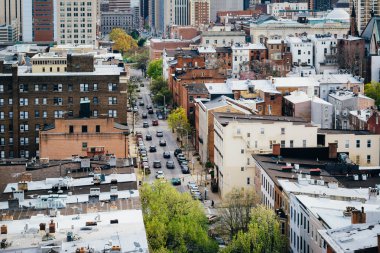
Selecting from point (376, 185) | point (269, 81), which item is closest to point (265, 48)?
point (269, 81)

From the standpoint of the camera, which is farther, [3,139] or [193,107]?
[193,107]

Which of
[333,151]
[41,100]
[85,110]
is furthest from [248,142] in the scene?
[41,100]

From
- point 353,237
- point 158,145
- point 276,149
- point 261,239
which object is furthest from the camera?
point 158,145

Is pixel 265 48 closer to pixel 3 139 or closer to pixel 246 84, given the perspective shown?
pixel 246 84

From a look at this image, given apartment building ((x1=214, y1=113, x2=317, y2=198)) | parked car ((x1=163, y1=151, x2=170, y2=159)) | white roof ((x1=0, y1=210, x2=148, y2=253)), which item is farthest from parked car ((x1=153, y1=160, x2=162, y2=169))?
white roof ((x1=0, y1=210, x2=148, y2=253))

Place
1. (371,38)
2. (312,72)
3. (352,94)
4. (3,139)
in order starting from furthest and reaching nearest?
(371,38)
(312,72)
(352,94)
(3,139)

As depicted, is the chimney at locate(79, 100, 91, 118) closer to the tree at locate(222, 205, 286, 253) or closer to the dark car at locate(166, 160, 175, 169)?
the dark car at locate(166, 160, 175, 169)

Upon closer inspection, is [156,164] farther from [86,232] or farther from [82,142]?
[86,232]
